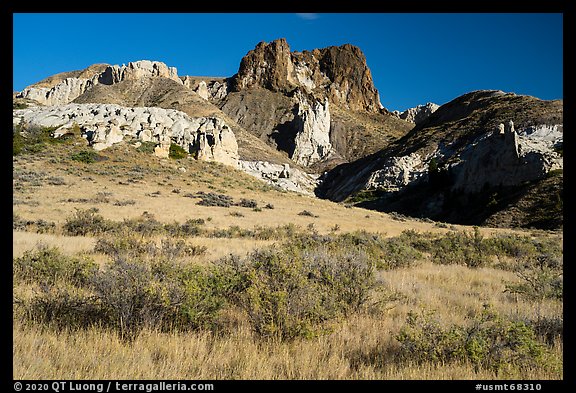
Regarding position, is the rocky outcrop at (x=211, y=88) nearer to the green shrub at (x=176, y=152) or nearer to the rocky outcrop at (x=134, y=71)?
the rocky outcrop at (x=134, y=71)

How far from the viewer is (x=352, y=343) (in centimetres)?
435

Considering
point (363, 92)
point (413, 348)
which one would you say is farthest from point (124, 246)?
point (363, 92)

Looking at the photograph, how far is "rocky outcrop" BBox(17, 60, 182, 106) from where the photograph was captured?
109m

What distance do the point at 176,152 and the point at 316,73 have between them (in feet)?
407

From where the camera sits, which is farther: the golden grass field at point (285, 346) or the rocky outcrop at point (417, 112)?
the rocky outcrop at point (417, 112)

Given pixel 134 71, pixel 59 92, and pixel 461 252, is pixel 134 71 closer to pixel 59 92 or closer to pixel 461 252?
pixel 59 92

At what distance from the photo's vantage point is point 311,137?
4449 inches

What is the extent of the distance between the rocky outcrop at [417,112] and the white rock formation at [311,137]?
198ft

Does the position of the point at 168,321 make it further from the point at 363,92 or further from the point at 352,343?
the point at 363,92

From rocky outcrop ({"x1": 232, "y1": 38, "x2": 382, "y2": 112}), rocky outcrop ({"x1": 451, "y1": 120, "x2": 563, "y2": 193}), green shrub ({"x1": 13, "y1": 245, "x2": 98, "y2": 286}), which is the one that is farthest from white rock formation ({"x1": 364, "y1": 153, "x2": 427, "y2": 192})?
rocky outcrop ({"x1": 232, "y1": 38, "x2": 382, "y2": 112})

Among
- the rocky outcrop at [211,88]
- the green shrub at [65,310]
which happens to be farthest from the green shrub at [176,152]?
the rocky outcrop at [211,88]

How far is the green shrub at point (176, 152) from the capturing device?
5139cm

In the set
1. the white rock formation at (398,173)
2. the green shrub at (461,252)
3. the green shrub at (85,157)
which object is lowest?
the green shrub at (461,252)
